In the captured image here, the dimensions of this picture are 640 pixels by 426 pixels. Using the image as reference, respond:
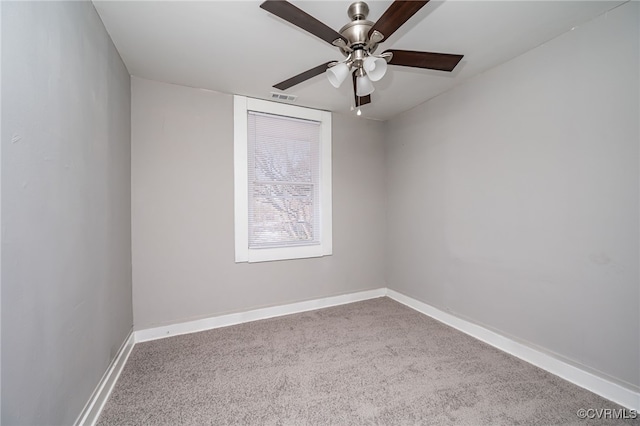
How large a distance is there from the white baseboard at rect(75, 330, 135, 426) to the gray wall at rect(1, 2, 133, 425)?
0.21ft

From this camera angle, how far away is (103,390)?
5.27 feet

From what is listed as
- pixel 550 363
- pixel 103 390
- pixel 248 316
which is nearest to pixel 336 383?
pixel 248 316

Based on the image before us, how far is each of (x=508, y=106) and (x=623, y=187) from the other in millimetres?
984

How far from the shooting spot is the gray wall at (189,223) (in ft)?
7.91

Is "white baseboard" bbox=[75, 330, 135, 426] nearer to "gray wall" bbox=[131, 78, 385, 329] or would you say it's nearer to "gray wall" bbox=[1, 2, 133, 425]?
"gray wall" bbox=[1, 2, 133, 425]

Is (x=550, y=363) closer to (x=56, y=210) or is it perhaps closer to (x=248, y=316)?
(x=248, y=316)

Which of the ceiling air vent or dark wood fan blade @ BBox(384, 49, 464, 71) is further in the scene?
the ceiling air vent

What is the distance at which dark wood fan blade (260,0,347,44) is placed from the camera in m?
1.12

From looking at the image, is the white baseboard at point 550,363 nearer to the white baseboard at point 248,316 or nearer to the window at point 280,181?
the white baseboard at point 248,316

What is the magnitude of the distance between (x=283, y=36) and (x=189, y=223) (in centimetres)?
188

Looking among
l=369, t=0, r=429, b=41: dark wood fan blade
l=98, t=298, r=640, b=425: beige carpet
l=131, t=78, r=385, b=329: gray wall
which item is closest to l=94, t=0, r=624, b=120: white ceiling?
l=131, t=78, r=385, b=329: gray wall

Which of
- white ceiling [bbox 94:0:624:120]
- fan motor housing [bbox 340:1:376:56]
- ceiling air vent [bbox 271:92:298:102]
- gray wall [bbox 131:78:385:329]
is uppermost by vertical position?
ceiling air vent [bbox 271:92:298:102]

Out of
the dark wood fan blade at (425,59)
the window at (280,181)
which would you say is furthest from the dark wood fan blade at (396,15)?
the window at (280,181)

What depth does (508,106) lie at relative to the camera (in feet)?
7.09
